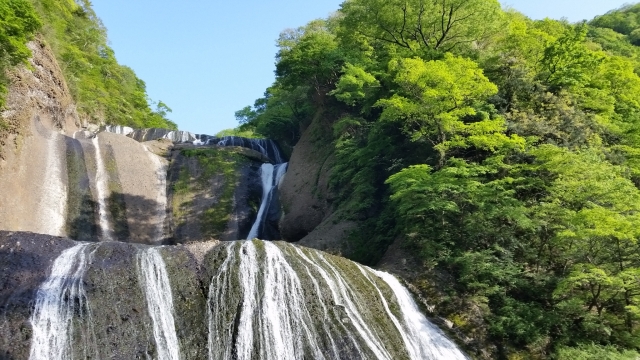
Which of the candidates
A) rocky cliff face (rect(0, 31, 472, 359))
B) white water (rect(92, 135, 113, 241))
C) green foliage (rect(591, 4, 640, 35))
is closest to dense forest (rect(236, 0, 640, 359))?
rocky cliff face (rect(0, 31, 472, 359))

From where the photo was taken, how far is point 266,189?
23.7m

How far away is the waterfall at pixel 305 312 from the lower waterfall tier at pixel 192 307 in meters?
0.02

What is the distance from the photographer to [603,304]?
422 inches

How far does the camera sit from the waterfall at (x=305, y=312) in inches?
353

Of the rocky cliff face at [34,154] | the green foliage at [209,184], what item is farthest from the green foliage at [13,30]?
the green foliage at [209,184]

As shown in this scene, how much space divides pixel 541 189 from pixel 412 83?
16.7 ft

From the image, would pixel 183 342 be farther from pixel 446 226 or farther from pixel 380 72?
pixel 380 72

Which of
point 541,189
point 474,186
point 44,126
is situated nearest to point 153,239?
point 44,126

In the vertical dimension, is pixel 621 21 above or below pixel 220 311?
above

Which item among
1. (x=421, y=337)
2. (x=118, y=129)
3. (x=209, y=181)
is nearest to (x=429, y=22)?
(x=209, y=181)

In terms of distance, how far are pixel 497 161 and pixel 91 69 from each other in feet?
107

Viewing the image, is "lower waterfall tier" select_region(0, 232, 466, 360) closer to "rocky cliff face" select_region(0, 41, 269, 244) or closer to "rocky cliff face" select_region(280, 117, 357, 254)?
"rocky cliff face" select_region(280, 117, 357, 254)

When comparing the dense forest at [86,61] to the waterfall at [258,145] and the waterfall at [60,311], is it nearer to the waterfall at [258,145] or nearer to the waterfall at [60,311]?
the waterfall at [258,145]

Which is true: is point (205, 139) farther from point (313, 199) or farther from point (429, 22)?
point (429, 22)
